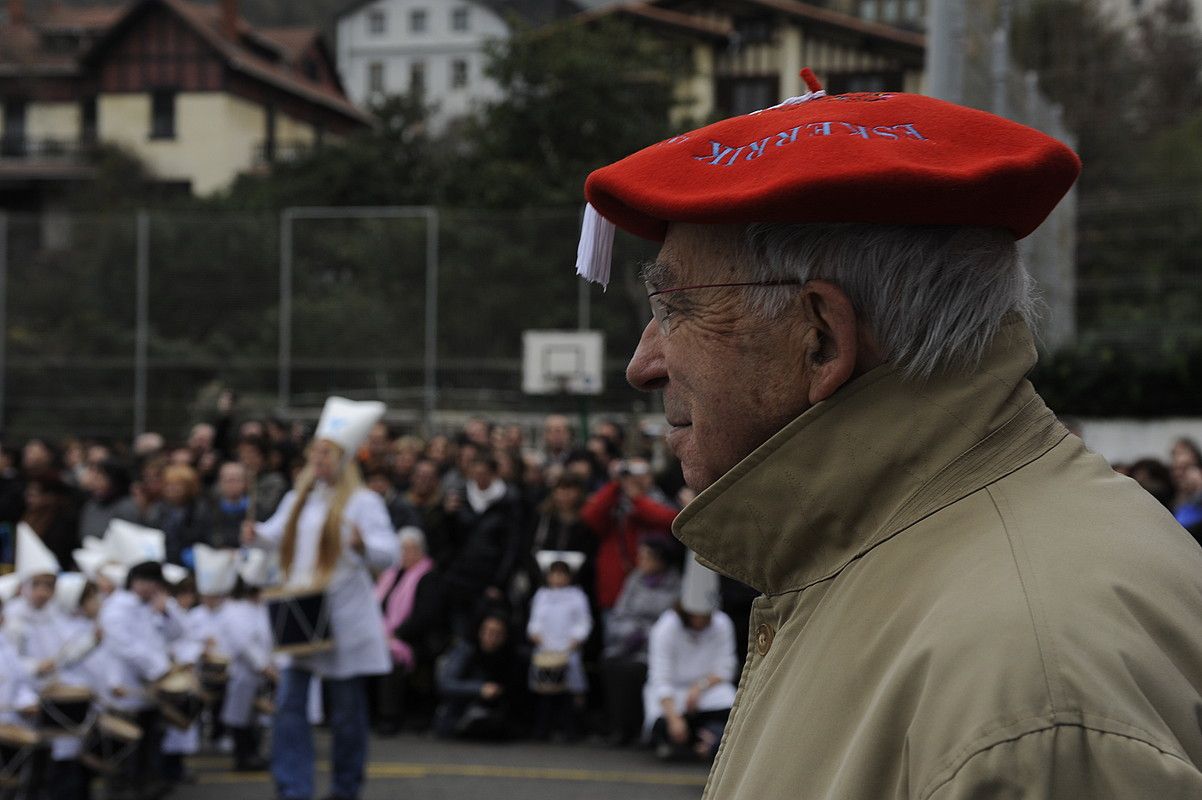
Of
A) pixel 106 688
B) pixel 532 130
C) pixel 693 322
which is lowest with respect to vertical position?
pixel 106 688

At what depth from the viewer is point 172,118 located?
55.9 m

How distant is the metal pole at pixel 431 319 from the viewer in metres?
18.6

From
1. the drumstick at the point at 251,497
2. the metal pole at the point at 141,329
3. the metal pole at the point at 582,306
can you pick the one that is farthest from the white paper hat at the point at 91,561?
the metal pole at the point at 141,329

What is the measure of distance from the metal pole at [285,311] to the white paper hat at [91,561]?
30.3 ft

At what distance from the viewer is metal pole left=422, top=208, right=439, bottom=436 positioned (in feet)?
61.0

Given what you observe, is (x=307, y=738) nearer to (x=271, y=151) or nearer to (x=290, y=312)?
(x=290, y=312)

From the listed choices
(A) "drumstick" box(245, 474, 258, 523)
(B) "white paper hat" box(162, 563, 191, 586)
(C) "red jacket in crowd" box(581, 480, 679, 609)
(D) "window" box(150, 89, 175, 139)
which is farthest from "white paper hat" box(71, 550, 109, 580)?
(D) "window" box(150, 89, 175, 139)

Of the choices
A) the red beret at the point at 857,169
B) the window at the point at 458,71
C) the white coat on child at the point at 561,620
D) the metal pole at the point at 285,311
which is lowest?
the white coat on child at the point at 561,620

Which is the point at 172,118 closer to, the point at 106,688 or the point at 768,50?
the point at 768,50

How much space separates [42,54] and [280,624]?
56.0m

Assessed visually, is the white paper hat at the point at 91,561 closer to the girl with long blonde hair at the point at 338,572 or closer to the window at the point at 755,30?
the girl with long blonde hair at the point at 338,572

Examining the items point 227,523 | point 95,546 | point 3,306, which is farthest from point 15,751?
point 3,306

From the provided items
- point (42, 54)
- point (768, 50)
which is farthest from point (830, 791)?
point (42, 54)

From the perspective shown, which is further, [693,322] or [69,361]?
[69,361]
